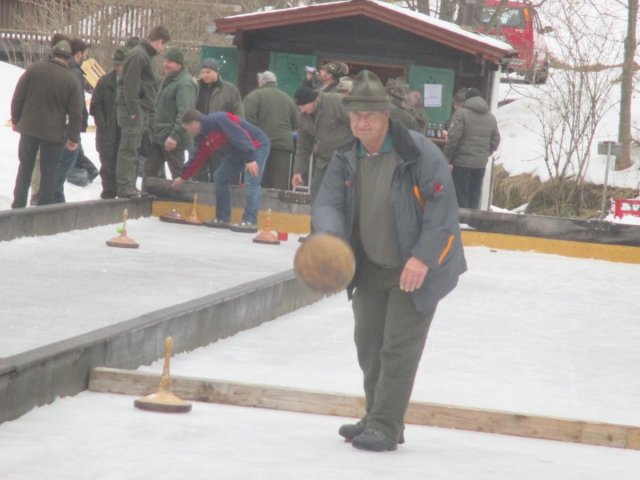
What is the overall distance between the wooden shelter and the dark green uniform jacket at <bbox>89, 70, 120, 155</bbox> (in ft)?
16.6

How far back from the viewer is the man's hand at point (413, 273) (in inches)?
204

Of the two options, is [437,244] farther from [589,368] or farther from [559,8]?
[559,8]

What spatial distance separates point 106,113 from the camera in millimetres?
13516

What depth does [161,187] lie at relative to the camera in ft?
48.0

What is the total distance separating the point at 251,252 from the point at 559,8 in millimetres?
21070

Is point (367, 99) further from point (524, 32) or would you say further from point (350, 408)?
point (524, 32)

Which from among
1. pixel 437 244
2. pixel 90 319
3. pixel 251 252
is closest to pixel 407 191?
pixel 437 244

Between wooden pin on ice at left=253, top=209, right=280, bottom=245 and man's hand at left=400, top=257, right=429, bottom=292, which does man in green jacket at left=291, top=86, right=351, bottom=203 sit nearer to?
wooden pin on ice at left=253, top=209, right=280, bottom=245

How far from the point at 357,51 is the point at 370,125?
44.5 ft

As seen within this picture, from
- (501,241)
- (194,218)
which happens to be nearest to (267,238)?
(194,218)

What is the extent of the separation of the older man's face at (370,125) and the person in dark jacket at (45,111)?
6630 millimetres

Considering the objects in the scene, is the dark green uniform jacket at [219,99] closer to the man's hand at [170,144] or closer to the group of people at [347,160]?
the group of people at [347,160]

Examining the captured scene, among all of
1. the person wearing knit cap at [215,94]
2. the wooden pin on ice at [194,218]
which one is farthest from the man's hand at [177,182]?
the person wearing knit cap at [215,94]

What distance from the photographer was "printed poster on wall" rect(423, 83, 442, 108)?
Answer: 732 inches
